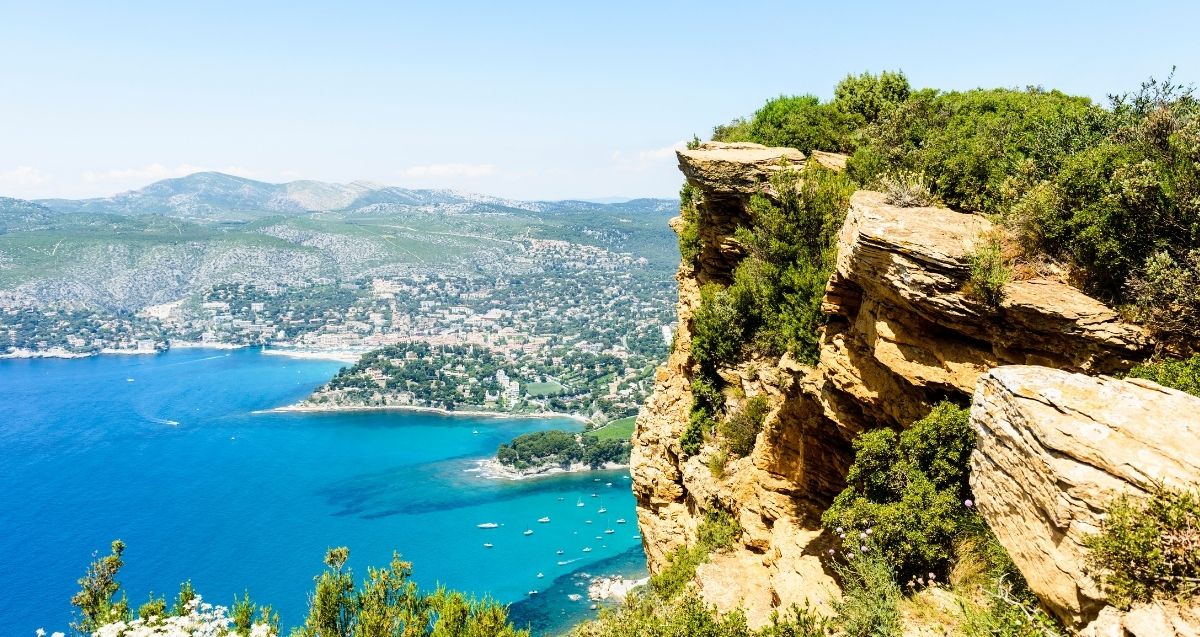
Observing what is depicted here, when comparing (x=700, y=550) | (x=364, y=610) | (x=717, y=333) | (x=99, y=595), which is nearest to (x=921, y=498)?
(x=700, y=550)

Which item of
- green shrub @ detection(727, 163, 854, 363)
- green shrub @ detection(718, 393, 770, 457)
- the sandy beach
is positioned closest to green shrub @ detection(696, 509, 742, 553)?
green shrub @ detection(718, 393, 770, 457)

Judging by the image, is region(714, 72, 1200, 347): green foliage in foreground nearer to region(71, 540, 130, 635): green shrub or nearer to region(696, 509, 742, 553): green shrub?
region(696, 509, 742, 553): green shrub

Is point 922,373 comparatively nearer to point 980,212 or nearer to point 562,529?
point 980,212

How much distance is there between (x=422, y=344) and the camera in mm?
150500

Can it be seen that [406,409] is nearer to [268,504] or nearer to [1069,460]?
[268,504]

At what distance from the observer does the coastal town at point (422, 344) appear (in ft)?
385

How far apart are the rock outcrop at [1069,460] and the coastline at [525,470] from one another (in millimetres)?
77902

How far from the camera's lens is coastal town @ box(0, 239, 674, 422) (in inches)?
4616

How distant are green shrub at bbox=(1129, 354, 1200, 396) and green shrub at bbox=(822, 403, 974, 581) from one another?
1.75 m

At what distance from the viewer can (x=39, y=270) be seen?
198m

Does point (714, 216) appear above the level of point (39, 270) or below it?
above

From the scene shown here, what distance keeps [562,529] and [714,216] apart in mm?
55541

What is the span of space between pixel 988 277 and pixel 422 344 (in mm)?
150150

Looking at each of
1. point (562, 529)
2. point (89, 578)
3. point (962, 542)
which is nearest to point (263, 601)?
point (562, 529)
